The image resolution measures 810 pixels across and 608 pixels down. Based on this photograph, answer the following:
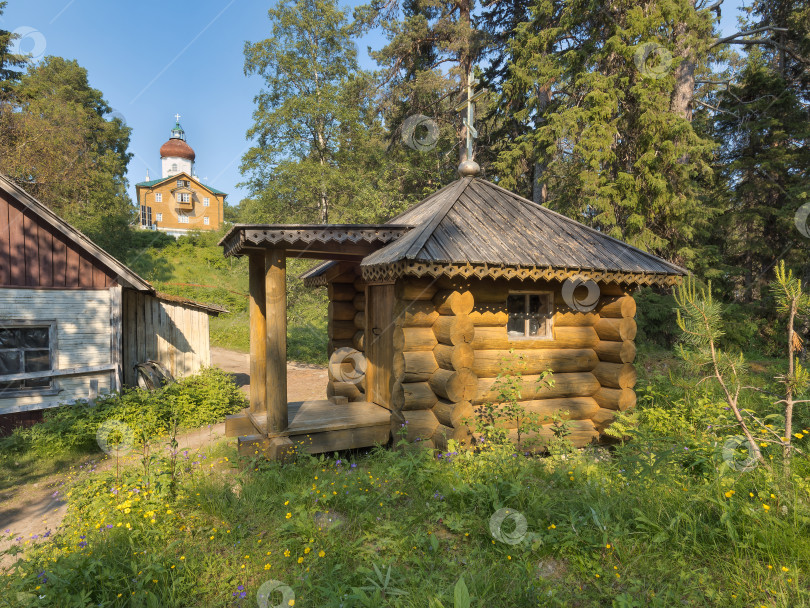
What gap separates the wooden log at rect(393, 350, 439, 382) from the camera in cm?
606

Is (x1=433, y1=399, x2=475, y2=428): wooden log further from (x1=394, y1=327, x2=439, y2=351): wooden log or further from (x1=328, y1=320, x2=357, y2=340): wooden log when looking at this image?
(x1=328, y1=320, x2=357, y2=340): wooden log

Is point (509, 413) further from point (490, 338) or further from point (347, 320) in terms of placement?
point (347, 320)

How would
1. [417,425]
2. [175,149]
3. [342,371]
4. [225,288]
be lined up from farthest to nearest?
[175,149] → [225,288] → [342,371] → [417,425]

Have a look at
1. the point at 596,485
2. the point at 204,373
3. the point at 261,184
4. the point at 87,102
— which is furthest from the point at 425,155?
the point at 87,102

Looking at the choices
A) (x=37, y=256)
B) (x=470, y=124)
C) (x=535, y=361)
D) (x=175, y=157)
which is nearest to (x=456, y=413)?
(x=535, y=361)

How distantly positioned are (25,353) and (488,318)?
9158mm

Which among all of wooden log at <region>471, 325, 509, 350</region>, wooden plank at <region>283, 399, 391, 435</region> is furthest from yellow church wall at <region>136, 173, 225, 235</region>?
wooden log at <region>471, 325, 509, 350</region>

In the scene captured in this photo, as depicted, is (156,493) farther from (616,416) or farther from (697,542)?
(616,416)

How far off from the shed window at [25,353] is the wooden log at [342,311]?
5.69 metres

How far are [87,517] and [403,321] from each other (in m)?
4.07

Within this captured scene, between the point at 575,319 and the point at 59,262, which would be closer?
the point at 575,319

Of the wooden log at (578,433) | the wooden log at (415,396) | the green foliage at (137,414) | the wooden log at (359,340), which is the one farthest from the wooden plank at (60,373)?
the wooden log at (578,433)

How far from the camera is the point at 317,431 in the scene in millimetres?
6316

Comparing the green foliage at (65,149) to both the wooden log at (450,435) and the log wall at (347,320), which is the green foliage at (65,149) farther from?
the wooden log at (450,435)
